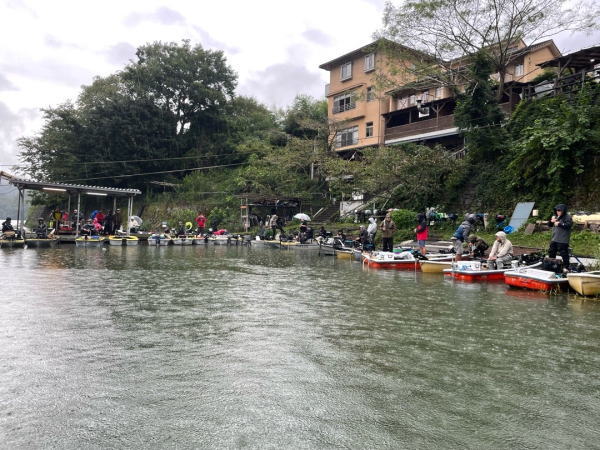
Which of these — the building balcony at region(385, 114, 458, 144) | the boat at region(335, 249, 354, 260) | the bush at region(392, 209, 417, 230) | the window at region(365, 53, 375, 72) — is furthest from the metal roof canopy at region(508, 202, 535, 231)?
the window at region(365, 53, 375, 72)

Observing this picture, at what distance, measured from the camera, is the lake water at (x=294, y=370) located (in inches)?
154

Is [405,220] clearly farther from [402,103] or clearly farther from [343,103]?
[343,103]

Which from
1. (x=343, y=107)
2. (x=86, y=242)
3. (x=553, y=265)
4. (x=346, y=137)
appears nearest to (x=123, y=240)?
(x=86, y=242)

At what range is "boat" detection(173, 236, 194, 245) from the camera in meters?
29.8

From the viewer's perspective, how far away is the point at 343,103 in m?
41.4

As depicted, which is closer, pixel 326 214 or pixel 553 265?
pixel 553 265

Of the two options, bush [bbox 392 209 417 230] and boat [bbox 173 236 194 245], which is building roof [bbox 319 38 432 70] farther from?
boat [bbox 173 236 194 245]

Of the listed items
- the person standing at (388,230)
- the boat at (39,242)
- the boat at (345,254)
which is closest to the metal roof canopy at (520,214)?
the person standing at (388,230)

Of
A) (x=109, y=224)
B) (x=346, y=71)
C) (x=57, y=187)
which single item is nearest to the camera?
(x=57, y=187)

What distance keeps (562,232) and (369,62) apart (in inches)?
1179

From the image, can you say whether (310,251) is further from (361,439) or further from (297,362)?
(361,439)

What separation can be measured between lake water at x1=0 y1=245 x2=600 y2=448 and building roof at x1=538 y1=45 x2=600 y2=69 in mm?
20066

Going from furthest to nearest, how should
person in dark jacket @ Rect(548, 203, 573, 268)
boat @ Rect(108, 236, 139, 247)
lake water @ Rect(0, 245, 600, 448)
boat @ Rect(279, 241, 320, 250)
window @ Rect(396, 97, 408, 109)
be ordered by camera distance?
window @ Rect(396, 97, 408, 109), boat @ Rect(108, 236, 139, 247), boat @ Rect(279, 241, 320, 250), person in dark jacket @ Rect(548, 203, 573, 268), lake water @ Rect(0, 245, 600, 448)

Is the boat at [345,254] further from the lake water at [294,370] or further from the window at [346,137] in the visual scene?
the window at [346,137]
